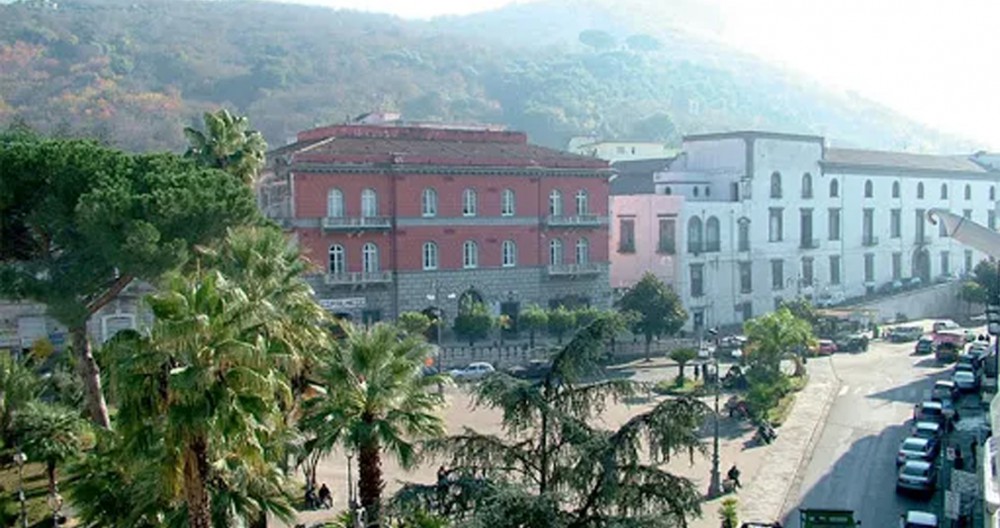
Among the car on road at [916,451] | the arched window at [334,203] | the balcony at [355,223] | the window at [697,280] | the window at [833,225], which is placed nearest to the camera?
the car on road at [916,451]

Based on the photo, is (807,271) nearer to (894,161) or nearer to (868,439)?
(894,161)

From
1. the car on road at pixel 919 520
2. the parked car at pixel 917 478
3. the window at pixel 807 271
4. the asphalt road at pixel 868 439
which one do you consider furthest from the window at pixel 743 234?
the car on road at pixel 919 520

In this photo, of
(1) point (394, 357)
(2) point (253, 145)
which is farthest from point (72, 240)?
(1) point (394, 357)

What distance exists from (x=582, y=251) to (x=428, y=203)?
32.6 feet

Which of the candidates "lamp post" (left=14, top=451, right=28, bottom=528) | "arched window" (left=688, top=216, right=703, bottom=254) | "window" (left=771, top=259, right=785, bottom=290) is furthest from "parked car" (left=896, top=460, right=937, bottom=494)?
"window" (left=771, top=259, right=785, bottom=290)

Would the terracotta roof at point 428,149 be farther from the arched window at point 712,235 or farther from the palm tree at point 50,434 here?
the palm tree at point 50,434

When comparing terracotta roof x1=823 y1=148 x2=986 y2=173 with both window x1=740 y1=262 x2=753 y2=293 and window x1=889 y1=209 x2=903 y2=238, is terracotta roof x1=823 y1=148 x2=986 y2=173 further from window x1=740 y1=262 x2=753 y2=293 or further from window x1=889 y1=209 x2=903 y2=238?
window x1=740 y1=262 x2=753 y2=293

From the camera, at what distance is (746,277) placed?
2625 inches

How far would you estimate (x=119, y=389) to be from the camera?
1605cm

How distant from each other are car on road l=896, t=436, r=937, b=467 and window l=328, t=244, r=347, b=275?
90.2 feet

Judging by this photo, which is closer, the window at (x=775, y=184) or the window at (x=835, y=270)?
the window at (x=775, y=184)

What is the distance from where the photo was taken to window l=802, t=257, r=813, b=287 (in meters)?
70.4

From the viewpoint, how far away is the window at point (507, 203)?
55750 millimetres

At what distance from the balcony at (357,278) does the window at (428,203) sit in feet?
12.3
